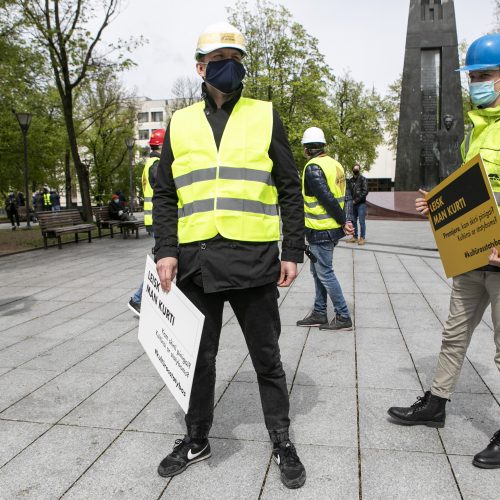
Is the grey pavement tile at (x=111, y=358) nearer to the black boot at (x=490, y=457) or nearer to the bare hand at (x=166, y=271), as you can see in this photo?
the bare hand at (x=166, y=271)

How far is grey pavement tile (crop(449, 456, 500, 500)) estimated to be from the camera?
230 cm

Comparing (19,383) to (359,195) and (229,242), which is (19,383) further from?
(359,195)

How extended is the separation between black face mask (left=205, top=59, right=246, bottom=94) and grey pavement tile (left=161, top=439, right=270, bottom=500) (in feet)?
6.37

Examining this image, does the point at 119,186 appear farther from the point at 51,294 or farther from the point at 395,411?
the point at 395,411

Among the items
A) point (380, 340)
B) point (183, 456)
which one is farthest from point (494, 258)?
point (380, 340)

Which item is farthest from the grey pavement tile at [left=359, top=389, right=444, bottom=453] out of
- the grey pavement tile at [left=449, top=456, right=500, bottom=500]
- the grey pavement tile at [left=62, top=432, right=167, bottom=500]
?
the grey pavement tile at [left=62, top=432, right=167, bottom=500]

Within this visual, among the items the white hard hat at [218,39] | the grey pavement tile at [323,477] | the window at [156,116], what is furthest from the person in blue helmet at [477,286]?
the window at [156,116]

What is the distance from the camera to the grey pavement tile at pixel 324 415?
2846 mm

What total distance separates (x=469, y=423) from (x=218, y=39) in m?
2.65

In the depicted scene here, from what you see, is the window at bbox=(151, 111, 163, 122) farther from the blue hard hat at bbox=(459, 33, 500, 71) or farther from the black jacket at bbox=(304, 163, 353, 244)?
the blue hard hat at bbox=(459, 33, 500, 71)

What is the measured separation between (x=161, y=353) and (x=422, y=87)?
75.3ft

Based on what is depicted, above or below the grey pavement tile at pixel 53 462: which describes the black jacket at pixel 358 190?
above

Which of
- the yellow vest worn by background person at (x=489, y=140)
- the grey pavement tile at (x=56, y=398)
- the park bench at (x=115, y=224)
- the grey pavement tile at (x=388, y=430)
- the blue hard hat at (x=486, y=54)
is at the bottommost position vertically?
the grey pavement tile at (x=388, y=430)

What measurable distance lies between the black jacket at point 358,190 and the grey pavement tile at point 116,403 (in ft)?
30.6
